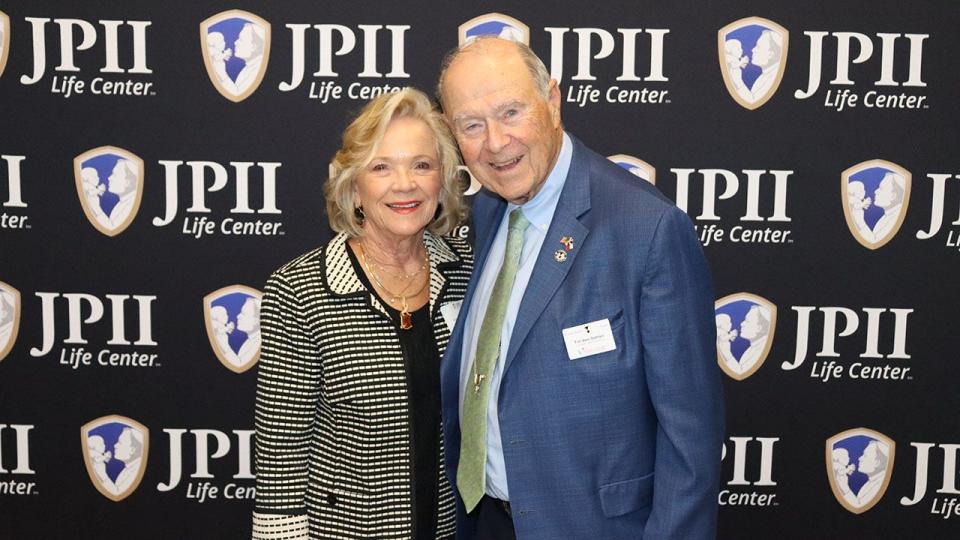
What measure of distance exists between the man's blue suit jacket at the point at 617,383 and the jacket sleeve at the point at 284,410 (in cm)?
50

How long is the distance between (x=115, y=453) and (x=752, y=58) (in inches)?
99.7

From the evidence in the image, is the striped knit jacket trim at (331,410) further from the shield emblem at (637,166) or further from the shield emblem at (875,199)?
the shield emblem at (875,199)

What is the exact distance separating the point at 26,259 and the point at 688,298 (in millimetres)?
2368

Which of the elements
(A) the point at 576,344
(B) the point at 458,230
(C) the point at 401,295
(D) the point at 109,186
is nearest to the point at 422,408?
(C) the point at 401,295

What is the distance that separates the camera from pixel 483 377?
188 cm

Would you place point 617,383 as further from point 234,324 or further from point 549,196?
point 234,324

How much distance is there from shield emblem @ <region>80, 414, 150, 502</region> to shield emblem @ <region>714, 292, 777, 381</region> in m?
2.01

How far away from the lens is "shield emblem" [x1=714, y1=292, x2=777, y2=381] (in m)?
3.08

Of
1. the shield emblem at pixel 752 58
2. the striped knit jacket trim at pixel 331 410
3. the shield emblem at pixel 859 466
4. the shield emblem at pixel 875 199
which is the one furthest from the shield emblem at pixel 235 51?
the shield emblem at pixel 859 466

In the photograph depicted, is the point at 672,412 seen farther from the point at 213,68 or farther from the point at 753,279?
the point at 213,68

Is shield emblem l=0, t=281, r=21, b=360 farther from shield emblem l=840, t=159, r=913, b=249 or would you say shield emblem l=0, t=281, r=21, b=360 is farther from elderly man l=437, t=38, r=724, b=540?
shield emblem l=840, t=159, r=913, b=249

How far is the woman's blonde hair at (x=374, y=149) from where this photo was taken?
6.74ft

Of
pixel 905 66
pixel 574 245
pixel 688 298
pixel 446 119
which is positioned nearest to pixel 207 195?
pixel 446 119

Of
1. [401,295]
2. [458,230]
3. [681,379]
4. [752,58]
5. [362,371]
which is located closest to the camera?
[681,379]
